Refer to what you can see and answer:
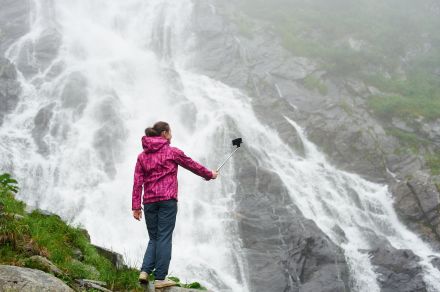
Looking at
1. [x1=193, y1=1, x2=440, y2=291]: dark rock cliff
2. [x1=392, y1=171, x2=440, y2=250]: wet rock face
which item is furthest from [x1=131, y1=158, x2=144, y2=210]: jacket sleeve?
[x1=392, y1=171, x2=440, y2=250]: wet rock face

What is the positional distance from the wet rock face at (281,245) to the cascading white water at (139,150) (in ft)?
2.02

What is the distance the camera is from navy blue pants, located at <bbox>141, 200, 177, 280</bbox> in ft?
19.2

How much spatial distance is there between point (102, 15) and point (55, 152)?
22.1 metres

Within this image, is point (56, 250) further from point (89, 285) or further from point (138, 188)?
point (138, 188)

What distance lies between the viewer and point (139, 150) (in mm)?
23688

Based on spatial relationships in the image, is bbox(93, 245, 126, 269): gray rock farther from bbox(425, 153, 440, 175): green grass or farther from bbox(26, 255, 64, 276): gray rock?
bbox(425, 153, 440, 175): green grass

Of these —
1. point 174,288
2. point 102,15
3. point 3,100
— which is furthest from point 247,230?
point 102,15

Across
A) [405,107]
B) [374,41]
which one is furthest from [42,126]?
[374,41]

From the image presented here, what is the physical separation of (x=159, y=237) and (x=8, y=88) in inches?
934

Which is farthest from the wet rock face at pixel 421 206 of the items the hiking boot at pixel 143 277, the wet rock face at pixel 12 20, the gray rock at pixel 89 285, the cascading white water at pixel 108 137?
the wet rock face at pixel 12 20

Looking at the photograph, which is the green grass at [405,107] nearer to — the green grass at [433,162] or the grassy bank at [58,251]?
the green grass at [433,162]

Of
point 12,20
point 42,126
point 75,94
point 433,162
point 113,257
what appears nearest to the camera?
point 113,257

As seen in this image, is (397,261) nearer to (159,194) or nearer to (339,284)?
(339,284)

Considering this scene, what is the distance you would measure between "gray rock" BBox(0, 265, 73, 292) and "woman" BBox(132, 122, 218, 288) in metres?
1.25
